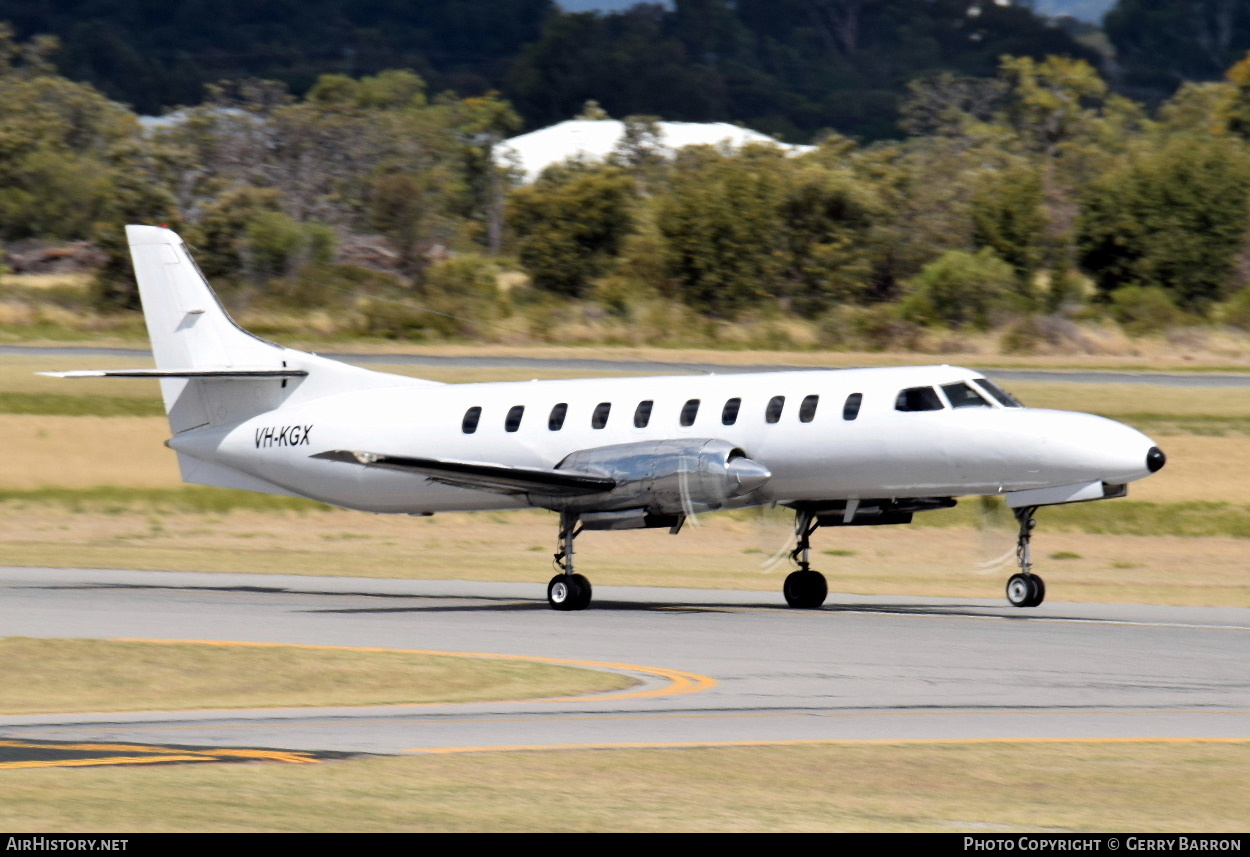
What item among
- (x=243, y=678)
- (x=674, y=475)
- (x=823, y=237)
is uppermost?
(x=823, y=237)

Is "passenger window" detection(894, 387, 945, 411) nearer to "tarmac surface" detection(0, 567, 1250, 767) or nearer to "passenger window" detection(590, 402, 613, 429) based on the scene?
"tarmac surface" detection(0, 567, 1250, 767)

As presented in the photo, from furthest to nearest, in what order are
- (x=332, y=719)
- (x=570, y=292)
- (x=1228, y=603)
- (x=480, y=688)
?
(x=570, y=292) → (x=1228, y=603) → (x=480, y=688) → (x=332, y=719)

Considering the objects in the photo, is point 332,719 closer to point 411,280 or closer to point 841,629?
point 841,629

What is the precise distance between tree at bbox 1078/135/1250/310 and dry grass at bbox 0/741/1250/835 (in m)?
65.2

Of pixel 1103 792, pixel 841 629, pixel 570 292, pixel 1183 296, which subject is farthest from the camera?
pixel 570 292

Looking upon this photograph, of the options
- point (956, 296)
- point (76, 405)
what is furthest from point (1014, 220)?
point (76, 405)

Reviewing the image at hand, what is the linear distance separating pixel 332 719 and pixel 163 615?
9.43 m

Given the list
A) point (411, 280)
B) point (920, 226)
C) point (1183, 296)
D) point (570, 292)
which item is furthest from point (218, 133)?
point (1183, 296)

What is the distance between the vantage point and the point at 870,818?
11.2 metres

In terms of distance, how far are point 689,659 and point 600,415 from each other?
320 inches

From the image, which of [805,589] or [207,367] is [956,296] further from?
[805,589]

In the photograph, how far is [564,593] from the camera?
2639cm

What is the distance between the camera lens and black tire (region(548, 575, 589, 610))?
86.4 ft
